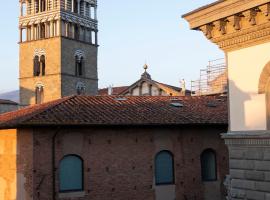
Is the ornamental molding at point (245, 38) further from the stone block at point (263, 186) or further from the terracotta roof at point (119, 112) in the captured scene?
the terracotta roof at point (119, 112)

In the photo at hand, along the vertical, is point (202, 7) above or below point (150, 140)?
above

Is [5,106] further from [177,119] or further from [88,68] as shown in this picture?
[177,119]

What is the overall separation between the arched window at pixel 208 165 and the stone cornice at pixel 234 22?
10.8 metres

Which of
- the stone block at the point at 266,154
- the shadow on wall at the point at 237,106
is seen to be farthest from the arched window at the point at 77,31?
the stone block at the point at 266,154

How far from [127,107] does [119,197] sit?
13.2ft

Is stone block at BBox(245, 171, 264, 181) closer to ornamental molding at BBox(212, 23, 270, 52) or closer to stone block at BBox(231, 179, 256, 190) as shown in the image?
stone block at BBox(231, 179, 256, 190)

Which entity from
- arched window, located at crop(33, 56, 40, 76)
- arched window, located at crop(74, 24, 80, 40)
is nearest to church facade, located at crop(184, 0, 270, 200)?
arched window, located at crop(33, 56, 40, 76)

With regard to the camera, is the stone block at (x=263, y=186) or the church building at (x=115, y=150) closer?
the stone block at (x=263, y=186)

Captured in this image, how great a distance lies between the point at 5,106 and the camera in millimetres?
48469

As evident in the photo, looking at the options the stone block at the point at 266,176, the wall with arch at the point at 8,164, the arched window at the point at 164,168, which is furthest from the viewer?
the arched window at the point at 164,168

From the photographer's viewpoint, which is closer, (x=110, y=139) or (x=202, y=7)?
(x=202, y=7)

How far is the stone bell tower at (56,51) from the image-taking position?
53.7 metres

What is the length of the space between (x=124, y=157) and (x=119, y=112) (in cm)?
190

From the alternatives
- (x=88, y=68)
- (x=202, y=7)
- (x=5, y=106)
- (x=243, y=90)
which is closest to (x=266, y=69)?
(x=243, y=90)
